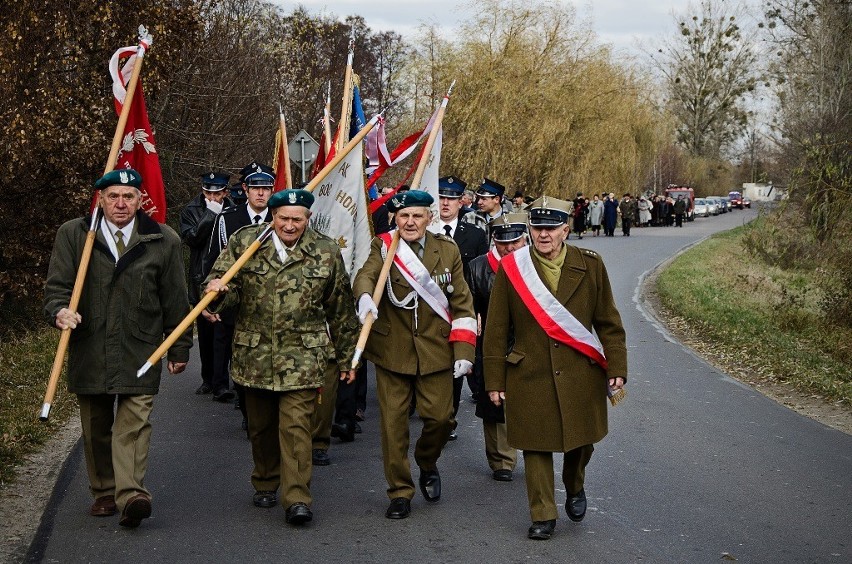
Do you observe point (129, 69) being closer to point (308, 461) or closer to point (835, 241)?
point (308, 461)

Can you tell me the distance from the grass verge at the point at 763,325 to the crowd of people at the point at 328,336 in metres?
5.72

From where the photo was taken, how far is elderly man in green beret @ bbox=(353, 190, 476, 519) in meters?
7.19

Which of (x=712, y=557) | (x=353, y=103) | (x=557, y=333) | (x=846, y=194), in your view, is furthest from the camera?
(x=846, y=194)

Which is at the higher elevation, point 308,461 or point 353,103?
point 353,103

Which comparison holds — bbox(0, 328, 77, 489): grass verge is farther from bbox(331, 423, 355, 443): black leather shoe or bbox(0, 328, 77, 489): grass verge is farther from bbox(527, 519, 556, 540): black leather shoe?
bbox(527, 519, 556, 540): black leather shoe

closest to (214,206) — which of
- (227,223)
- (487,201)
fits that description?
(227,223)

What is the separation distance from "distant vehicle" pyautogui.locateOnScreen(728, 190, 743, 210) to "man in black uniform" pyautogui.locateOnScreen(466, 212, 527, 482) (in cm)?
10029

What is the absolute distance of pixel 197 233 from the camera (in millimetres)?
11328

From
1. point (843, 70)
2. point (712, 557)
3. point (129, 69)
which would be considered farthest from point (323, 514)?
point (843, 70)

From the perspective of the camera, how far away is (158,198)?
771cm

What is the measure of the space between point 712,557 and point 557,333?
140 cm

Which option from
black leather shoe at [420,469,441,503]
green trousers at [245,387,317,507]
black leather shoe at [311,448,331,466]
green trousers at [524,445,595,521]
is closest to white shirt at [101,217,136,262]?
green trousers at [245,387,317,507]

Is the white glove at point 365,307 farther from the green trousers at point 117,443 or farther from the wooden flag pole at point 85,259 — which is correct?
the wooden flag pole at point 85,259

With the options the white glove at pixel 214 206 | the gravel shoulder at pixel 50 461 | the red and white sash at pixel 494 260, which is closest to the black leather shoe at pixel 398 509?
the gravel shoulder at pixel 50 461
